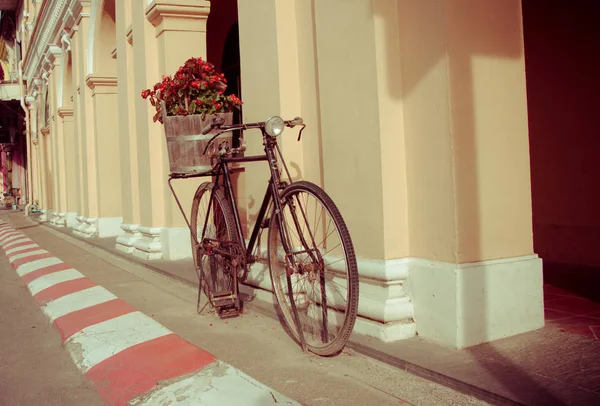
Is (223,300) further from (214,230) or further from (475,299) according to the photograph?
(475,299)

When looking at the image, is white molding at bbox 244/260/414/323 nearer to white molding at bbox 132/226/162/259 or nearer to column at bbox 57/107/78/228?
white molding at bbox 132/226/162/259

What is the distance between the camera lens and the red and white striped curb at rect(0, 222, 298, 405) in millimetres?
2799

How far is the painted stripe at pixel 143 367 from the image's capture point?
2.97 m

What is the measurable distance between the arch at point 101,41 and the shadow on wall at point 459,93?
9501 mm

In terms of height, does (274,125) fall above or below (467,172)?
above

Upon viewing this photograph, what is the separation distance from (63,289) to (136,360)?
291 centimetres

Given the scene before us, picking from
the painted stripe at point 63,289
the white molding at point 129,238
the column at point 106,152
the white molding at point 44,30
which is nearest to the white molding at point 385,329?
the painted stripe at point 63,289

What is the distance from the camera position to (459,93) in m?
3.11

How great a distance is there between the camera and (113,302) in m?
5.11

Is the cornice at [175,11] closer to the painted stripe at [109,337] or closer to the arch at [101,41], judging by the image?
the painted stripe at [109,337]

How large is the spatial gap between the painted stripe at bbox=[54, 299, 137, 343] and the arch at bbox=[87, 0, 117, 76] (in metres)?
7.88

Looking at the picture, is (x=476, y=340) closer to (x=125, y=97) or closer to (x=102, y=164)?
(x=125, y=97)

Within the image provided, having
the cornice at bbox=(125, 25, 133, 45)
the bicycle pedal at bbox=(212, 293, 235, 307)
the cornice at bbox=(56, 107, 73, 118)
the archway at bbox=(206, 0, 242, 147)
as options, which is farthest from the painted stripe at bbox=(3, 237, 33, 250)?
the bicycle pedal at bbox=(212, 293, 235, 307)

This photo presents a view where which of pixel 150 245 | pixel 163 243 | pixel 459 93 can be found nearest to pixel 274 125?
pixel 459 93
